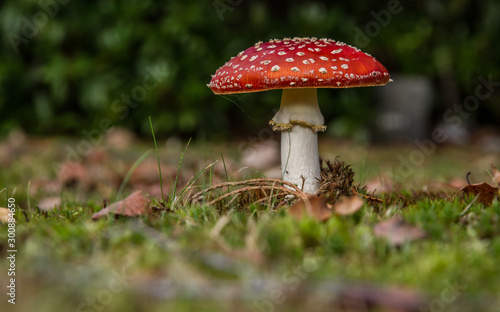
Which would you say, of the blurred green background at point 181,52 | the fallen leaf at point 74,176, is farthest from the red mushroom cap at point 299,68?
the blurred green background at point 181,52

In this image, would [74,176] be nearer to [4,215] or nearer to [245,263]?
[4,215]

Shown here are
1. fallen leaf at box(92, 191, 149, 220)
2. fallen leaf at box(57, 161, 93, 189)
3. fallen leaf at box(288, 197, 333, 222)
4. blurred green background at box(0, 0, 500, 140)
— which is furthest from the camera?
blurred green background at box(0, 0, 500, 140)

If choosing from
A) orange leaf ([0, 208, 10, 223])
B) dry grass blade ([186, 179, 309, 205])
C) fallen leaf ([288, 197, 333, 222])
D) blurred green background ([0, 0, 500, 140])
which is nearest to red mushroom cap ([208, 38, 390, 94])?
dry grass blade ([186, 179, 309, 205])

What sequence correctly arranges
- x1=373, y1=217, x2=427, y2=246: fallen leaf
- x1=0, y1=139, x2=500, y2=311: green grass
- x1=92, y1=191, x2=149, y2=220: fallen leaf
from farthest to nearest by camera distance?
x1=92, y1=191, x2=149, y2=220: fallen leaf → x1=373, y1=217, x2=427, y2=246: fallen leaf → x1=0, y1=139, x2=500, y2=311: green grass

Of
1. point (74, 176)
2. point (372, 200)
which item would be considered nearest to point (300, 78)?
point (372, 200)

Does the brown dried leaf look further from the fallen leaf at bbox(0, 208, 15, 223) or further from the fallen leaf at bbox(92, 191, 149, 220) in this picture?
the fallen leaf at bbox(0, 208, 15, 223)

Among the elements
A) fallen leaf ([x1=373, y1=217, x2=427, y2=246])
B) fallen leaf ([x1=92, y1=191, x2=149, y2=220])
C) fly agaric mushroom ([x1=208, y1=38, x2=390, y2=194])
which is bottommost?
fallen leaf ([x1=92, y1=191, x2=149, y2=220])
